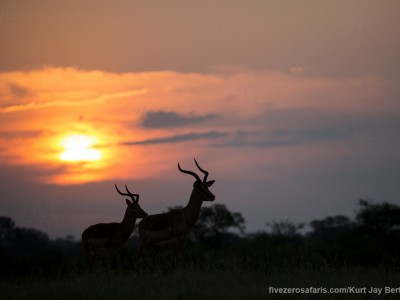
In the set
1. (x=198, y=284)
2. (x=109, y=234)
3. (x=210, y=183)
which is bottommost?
(x=198, y=284)

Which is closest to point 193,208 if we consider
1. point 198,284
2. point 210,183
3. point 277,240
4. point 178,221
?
point 178,221

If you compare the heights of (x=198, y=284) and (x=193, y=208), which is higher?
(x=193, y=208)

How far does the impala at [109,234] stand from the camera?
2080cm

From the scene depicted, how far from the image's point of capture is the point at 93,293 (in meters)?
14.4

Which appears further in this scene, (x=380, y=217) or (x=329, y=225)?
(x=329, y=225)

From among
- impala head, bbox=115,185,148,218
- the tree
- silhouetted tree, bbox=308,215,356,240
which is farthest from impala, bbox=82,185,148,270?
silhouetted tree, bbox=308,215,356,240

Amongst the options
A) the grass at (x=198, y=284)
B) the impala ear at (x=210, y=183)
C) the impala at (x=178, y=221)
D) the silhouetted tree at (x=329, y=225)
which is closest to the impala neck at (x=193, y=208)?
the impala at (x=178, y=221)

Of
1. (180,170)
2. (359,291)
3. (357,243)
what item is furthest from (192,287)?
(357,243)

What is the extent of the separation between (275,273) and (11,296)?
675 centimetres

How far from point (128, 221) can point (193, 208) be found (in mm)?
2428

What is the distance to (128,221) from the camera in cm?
2117

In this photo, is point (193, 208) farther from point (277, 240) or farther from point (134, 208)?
point (277, 240)

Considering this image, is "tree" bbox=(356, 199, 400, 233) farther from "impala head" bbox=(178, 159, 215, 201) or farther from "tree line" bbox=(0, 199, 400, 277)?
"impala head" bbox=(178, 159, 215, 201)

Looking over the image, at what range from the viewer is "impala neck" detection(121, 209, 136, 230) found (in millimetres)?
21031
